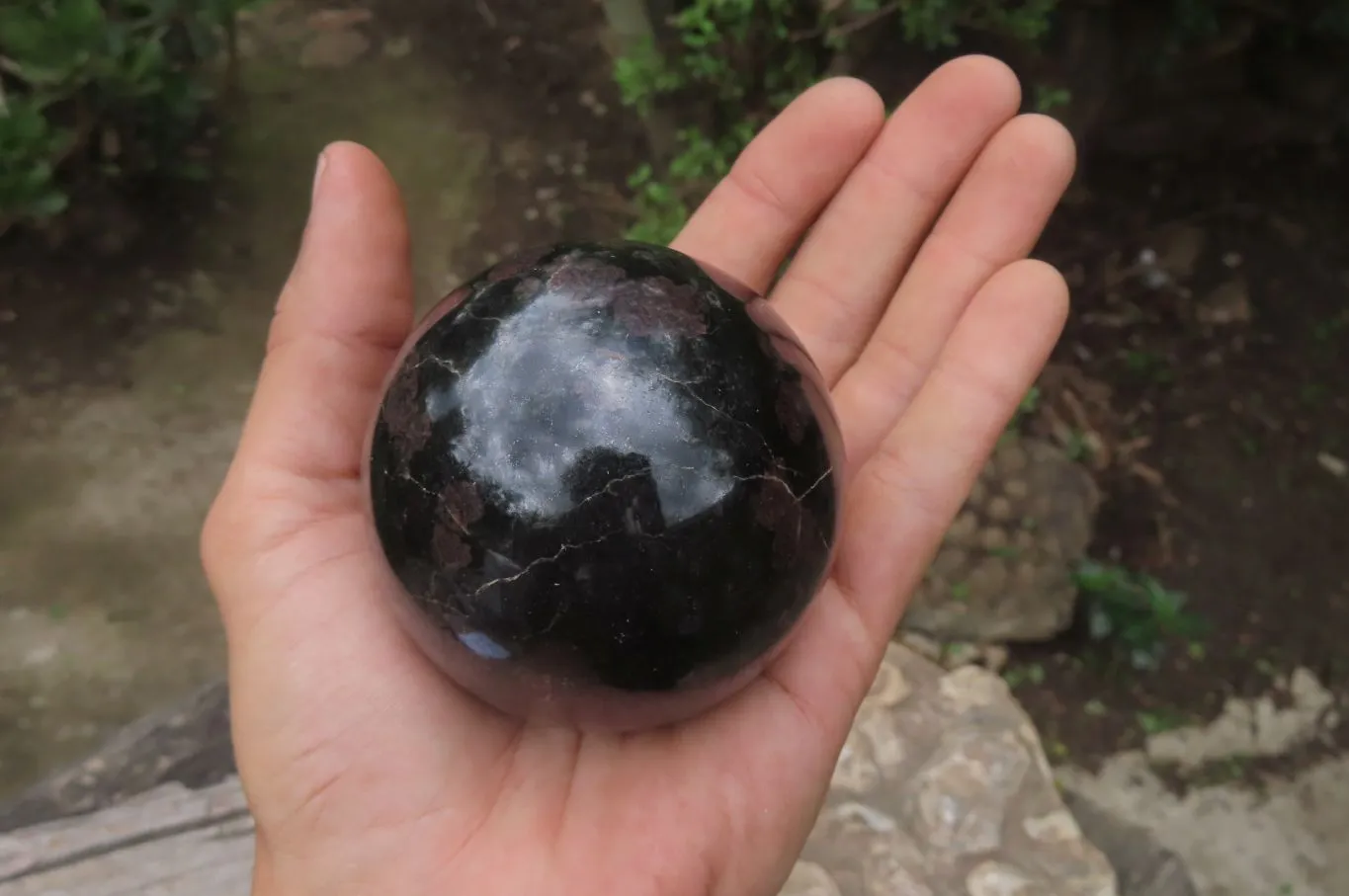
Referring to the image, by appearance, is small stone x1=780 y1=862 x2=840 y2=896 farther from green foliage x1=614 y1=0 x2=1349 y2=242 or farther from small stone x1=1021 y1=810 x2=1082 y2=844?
green foliage x1=614 y1=0 x2=1349 y2=242

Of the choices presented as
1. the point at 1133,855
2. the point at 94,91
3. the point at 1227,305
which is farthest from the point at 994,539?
the point at 94,91

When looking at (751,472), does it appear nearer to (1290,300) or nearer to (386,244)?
(386,244)

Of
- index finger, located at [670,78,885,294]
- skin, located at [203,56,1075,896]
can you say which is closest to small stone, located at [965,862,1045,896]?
skin, located at [203,56,1075,896]

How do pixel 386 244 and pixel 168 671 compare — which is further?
pixel 168 671

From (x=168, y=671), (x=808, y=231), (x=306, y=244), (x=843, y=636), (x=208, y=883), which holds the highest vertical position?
(x=306, y=244)

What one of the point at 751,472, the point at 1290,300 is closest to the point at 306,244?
the point at 751,472

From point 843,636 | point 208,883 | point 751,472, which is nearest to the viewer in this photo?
point 751,472

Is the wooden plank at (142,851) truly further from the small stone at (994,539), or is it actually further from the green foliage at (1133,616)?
the green foliage at (1133,616)
